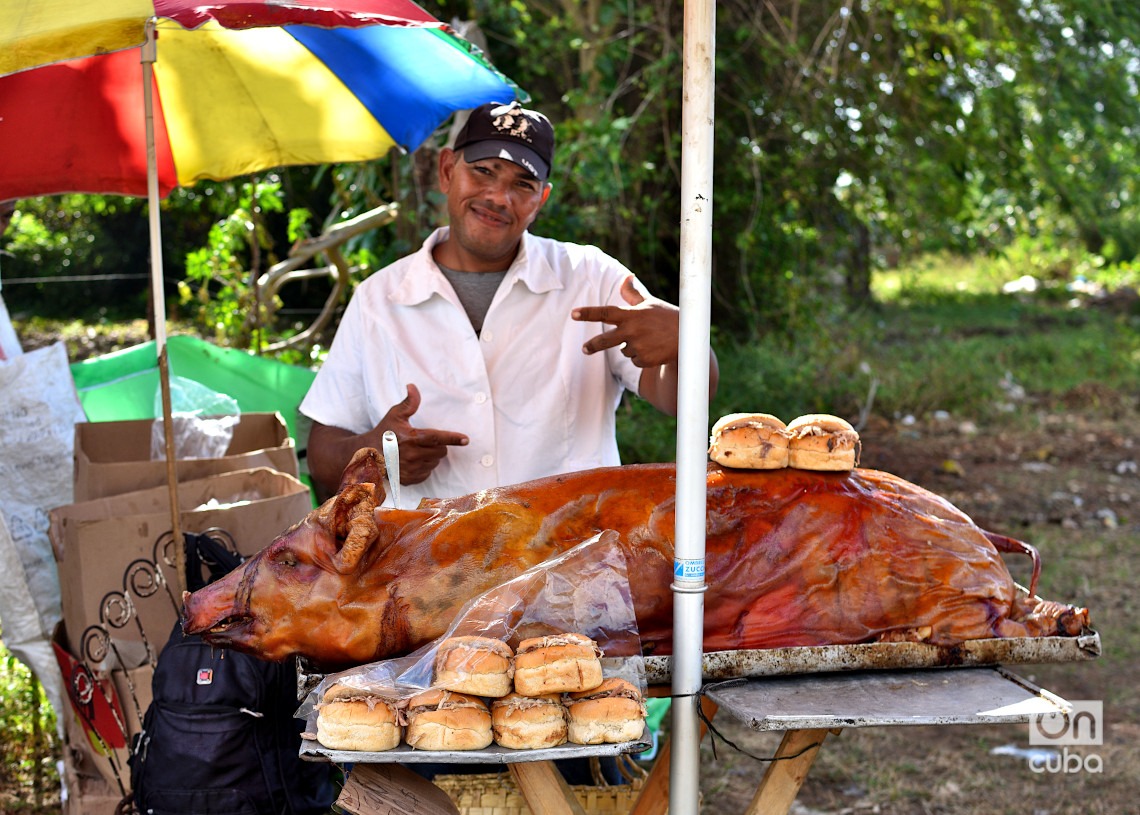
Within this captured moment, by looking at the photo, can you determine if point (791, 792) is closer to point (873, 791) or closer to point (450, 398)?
point (450, 398)

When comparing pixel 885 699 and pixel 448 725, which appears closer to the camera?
pixel 448 725

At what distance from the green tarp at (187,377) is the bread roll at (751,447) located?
2.41 m

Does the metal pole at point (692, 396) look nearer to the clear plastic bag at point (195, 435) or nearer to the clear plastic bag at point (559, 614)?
the clear plastic bag at point (559, 614)

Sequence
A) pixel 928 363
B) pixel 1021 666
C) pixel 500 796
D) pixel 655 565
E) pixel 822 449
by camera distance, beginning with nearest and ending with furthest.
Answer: pixel 655 565
pixel 822 449
pixel 500 796
pixel 1021 666
pixel 928 363

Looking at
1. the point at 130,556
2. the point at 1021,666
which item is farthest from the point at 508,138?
the point at 1021,666

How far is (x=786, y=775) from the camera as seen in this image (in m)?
1.73

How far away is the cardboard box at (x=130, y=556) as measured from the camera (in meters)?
2.60

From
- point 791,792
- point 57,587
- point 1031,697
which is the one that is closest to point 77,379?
point 57,587

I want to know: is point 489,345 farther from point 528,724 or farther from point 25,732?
point 25,732

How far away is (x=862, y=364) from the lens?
8102mm

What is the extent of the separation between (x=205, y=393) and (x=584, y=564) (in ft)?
7.62

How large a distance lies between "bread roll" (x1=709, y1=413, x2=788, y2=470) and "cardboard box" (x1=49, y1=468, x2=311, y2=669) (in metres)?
1.26

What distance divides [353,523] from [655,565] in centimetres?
56

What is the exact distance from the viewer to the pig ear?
1709mm
